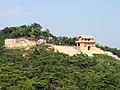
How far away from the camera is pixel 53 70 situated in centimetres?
2770

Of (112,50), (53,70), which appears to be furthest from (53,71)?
(112,50)

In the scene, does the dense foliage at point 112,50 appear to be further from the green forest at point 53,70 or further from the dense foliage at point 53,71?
the dense foliage at point 53,71

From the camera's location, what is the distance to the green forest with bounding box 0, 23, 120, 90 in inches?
972

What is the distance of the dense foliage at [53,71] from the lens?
24.7m

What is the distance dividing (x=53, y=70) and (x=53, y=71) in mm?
92

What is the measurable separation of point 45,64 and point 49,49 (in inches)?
187

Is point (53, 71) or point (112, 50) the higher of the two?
point (112, 50)

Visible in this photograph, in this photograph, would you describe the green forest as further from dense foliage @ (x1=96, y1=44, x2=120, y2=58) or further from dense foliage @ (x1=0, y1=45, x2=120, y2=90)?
dense foliage @ (x1=96, y1=44, x2=120, y2=58)

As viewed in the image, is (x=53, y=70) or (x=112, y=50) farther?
(x=112, y=50)

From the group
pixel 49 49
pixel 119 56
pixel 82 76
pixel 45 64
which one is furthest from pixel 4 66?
pixel 119 56

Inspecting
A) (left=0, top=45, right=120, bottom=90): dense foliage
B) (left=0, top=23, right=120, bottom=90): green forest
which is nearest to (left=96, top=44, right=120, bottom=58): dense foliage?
(left=0, top=23, right=120, bottom=90): green forest

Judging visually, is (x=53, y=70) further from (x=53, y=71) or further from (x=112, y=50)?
(x=112, y=50)

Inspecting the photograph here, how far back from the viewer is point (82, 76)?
27156 millimetres

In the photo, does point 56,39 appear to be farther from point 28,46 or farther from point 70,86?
point 70,86
